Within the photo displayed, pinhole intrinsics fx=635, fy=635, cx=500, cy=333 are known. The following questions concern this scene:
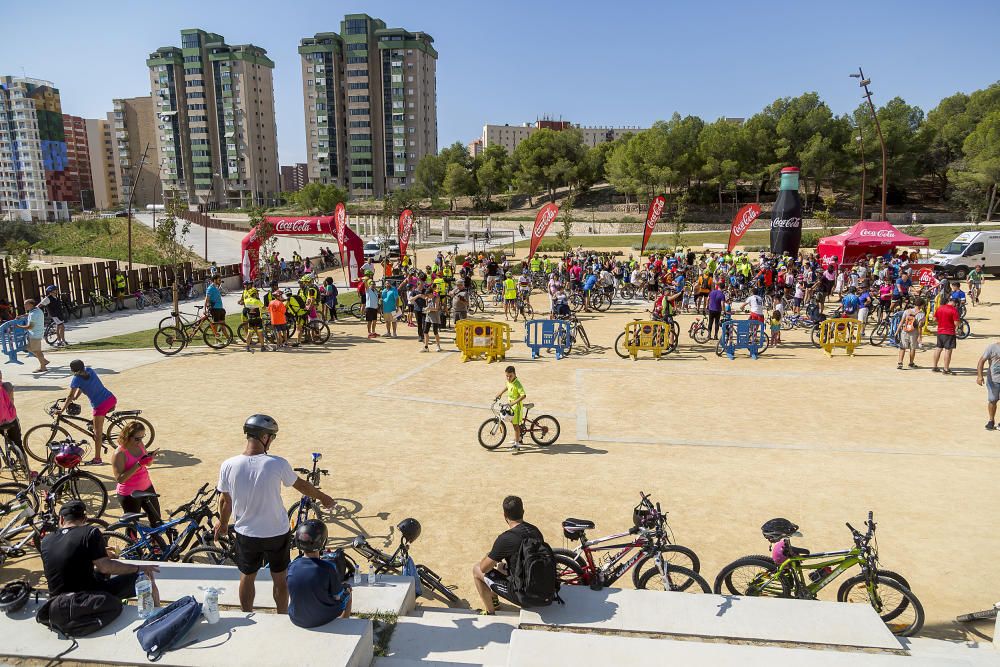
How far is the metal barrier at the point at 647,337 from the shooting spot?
55.1ft

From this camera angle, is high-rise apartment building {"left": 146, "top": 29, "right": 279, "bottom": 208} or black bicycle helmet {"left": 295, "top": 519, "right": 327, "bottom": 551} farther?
high-rise apartment building {"left": 146, "top": 29, "right": 279, "bottom": 208}

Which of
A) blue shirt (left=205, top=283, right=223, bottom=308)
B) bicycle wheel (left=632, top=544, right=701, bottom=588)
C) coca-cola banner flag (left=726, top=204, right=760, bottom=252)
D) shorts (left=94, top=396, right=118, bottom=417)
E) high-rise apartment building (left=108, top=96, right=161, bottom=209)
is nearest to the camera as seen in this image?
bicycle wheel (left=632, top=544, right=701, bottom=588)

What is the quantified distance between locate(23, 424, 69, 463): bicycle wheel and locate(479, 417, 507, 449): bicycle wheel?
6314 millimetres

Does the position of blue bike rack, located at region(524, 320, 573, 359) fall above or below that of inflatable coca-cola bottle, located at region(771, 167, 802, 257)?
below

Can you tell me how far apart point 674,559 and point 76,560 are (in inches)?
205

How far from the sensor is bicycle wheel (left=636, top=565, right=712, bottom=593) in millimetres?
5855

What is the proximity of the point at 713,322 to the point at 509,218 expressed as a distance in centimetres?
7267

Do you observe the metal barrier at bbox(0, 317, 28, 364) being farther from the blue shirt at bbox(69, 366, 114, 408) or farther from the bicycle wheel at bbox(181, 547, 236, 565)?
the bicycle wheel at bbox(181, 547, 236, 565)

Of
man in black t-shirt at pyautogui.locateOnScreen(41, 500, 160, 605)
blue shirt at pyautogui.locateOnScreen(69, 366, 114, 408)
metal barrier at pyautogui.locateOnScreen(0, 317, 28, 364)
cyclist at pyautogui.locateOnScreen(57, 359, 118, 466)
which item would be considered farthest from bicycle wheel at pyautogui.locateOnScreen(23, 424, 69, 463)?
Result: metal barrier at pyautogui.locateOnScreen(0, 317, 28, 364)

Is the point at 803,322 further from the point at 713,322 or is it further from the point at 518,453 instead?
the point at 518,453

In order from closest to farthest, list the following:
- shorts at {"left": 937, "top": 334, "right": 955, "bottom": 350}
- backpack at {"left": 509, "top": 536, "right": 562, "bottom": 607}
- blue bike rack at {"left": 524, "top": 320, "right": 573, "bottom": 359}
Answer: backpack at {"left": 509, "top": 536, "right": 562, "bottom": 607} → shorts at {"left": 937, "top": 334, "right": 955, "bottom": 350} → blue bike rack at {"left": 524, "top": 320, "right": 573, "bottom": 359}

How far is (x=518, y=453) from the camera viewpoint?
10.2m

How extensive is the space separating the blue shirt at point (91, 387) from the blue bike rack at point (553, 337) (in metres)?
10.1

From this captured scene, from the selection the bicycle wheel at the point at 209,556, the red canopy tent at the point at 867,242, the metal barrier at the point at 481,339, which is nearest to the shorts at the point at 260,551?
the bicycle wheel at the point at 209,556
